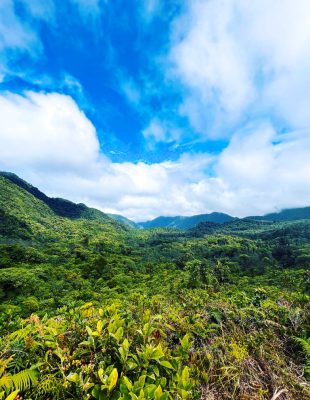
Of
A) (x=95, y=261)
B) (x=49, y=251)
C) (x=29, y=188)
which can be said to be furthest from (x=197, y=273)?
(x=29, y=188)

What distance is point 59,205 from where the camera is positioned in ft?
477

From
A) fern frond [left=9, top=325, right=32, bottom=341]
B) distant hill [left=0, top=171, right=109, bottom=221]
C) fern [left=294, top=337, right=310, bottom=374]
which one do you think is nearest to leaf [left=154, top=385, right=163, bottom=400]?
fern frond [left=9, top=325, right=32, bottom=341]

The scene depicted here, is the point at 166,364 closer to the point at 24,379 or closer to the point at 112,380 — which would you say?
the point at 112,380

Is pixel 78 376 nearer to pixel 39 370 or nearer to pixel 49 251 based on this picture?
pixel 39 370

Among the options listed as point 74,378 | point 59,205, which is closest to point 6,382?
point 74,378

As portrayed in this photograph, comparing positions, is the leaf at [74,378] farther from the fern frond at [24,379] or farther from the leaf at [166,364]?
the leaf at [166,364]

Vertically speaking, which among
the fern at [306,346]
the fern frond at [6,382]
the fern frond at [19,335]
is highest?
the fern frond at [19,335]

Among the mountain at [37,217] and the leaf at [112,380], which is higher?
the mountain at [37,217]

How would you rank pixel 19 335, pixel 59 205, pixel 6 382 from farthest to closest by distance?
pixel 59 205
pixel 19 335
pixel 6 382

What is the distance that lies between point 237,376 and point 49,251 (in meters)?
45.1

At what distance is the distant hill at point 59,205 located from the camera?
134m

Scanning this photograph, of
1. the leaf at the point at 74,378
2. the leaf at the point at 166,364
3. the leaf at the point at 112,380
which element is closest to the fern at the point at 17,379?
the leaf at the point at 74,378

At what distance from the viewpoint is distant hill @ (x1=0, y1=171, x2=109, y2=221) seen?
13370 centimetres

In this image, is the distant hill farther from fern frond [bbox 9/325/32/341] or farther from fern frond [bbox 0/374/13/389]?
fern frond [bbox 0/374/13/389]
